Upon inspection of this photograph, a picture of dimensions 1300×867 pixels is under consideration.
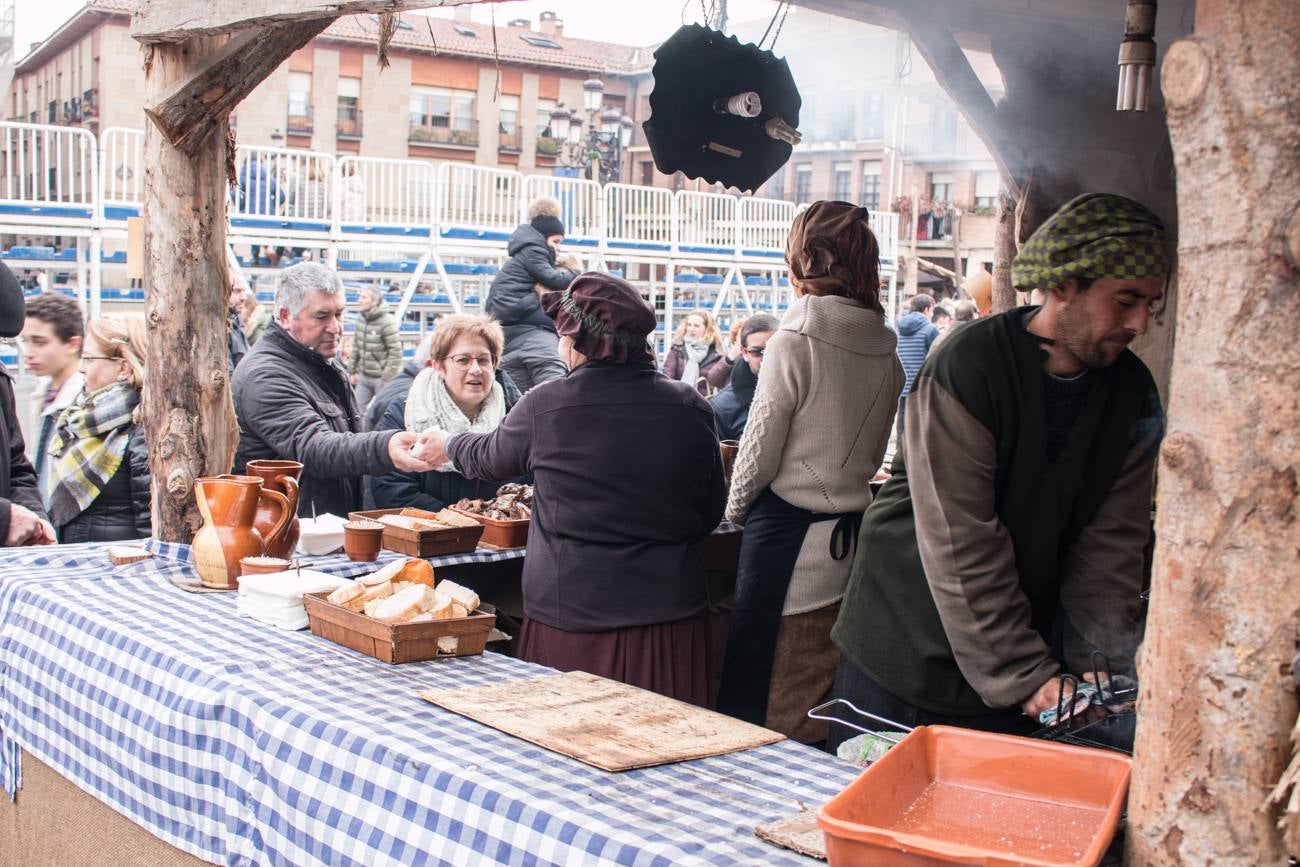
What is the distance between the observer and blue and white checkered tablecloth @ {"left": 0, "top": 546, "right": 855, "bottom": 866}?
1969 mm

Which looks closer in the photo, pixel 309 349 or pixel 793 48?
pixel 309 349

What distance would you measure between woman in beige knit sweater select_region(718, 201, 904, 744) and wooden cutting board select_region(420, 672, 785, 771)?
115 centimetres

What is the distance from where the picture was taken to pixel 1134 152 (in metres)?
4.84

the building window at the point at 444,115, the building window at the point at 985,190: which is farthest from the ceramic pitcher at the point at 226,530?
the building window at the point at 444,115

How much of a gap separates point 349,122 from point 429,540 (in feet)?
132

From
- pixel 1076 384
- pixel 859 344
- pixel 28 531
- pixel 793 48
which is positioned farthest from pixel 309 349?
pixel 1076 384

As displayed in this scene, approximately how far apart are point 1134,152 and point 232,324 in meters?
5.05

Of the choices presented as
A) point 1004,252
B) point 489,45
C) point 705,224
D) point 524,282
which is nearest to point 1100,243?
point 1004,252

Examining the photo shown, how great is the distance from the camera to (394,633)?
2744 mm

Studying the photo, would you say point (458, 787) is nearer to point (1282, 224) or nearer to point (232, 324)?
point (1282, 224)

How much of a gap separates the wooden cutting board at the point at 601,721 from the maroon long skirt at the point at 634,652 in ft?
2.10

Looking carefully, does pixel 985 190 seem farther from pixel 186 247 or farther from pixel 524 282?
pixel 186 247

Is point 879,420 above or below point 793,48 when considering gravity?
below

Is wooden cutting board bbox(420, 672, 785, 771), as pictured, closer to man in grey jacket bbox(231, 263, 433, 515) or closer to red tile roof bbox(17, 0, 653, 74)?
man in grey jacket bbox(231, 263, 433, 515)
